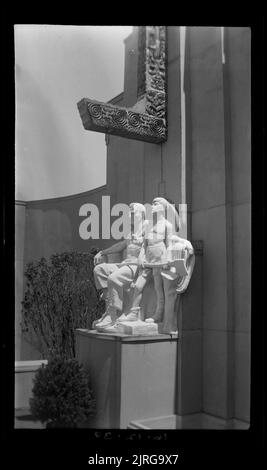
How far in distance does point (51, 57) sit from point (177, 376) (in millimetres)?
4214

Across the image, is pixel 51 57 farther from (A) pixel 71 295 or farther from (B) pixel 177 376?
(B) pixel 177 376

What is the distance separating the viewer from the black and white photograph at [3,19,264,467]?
4883mm

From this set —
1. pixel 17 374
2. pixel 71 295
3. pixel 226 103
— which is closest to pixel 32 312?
pixel 71 295

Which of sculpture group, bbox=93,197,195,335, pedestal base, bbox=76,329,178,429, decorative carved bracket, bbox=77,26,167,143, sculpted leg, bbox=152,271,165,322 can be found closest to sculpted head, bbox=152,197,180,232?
sculpture group, bbox=93,197,195,335

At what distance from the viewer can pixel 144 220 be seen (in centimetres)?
551

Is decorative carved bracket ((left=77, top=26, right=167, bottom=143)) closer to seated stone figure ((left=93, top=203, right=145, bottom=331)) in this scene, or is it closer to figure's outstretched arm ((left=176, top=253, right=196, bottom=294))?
seated stone figure ((left=93, top=203, right=145, bottom=331))

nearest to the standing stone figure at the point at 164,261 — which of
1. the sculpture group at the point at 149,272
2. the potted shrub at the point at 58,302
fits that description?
the sculpture group at the point at 149,272

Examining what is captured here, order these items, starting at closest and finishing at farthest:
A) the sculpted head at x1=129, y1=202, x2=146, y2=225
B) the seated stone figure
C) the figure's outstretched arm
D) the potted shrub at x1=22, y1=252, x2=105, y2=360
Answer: the figure's outstretched arm, the seated stone figure, the sculpted head at x1=129, y1=202, x2=146, y2=225, the potted shrub at x1=22, y1=252, x2=105, y2=360

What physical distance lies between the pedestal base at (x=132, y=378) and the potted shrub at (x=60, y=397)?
20 centimetres

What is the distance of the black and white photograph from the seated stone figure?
14 mm

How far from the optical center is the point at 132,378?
4840mm
